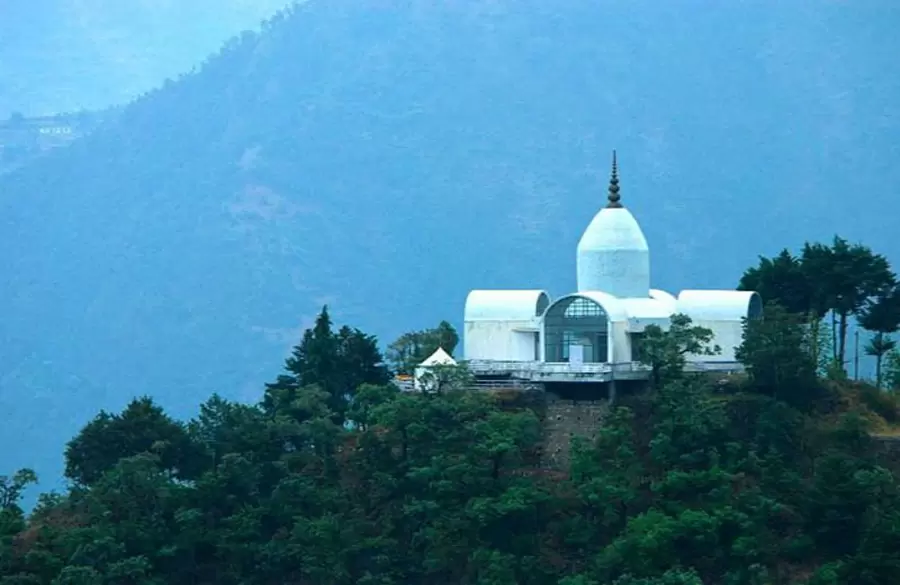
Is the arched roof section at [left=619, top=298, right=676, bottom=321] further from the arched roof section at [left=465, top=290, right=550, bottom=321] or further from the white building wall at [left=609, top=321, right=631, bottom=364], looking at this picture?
the arched roof section at [left=465, top=290, right=550, bottom=321]

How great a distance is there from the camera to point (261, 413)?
41.8 meters

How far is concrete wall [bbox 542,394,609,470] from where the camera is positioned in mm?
39750

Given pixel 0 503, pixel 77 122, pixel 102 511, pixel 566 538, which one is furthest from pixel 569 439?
pixel 77 122

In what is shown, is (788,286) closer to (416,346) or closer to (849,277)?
(849,277)

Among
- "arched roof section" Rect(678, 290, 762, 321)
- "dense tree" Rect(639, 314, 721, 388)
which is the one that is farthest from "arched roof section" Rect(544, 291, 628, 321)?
"arched roof section" Rect(678, 290, 762, 321)

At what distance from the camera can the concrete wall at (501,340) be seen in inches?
1692

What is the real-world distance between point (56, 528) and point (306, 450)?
5.16m

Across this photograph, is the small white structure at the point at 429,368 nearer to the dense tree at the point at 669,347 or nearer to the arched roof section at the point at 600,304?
the arched roof section at the point at 600,304

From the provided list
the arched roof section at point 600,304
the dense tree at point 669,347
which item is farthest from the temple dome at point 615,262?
the dense tree at point 669,347

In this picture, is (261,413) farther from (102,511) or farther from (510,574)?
(510,574)

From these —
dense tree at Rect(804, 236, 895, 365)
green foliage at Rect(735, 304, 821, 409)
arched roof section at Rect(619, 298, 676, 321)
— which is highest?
dense tree at Rect(804, 236, 895, 365)

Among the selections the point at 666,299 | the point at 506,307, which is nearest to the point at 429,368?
the point at 506,307

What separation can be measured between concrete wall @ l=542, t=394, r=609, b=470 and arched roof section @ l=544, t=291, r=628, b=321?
194 cm

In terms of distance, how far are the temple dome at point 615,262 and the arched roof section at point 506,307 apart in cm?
108
